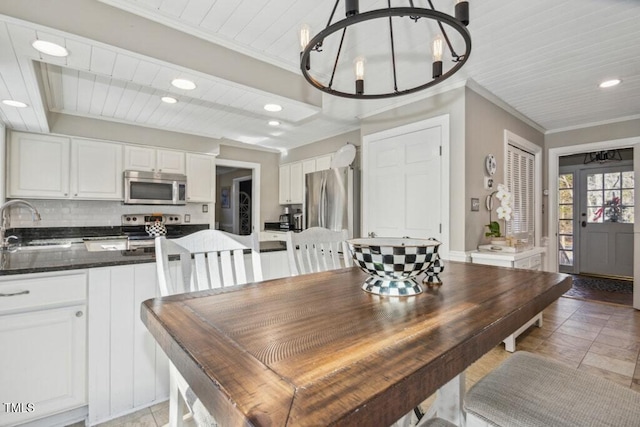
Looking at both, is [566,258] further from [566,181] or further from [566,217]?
[566,181]

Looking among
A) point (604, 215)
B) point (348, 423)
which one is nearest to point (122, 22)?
point (348, 423)

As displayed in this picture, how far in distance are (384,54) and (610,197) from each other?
5652mm

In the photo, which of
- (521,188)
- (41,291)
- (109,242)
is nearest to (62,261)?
(41,291)


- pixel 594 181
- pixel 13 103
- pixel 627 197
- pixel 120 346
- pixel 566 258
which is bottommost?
pixel 566 258

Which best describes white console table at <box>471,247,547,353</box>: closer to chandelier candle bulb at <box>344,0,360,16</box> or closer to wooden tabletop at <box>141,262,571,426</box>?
wooden tabletop at <box>141,262,571,426</box>

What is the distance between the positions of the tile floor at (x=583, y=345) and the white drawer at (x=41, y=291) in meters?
0.72

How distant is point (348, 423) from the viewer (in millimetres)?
464

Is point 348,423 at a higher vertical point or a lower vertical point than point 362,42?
lower

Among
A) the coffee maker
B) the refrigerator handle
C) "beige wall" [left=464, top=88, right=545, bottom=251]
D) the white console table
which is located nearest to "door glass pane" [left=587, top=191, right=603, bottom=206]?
"beige wall" [left=464, top=88, right=545, bottom=251]

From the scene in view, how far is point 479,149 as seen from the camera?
9.78 ft

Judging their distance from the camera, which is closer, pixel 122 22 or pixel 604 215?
pixel 122 22

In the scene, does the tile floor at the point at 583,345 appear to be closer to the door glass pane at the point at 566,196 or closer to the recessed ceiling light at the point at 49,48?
the recessed ceiling light at the point at 49,48

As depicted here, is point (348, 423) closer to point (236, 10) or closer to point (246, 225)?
point (236, 10)

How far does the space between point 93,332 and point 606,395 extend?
2192 mm
